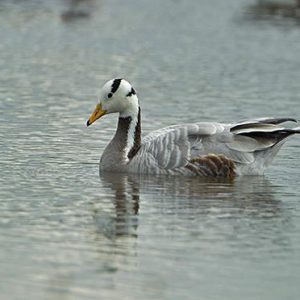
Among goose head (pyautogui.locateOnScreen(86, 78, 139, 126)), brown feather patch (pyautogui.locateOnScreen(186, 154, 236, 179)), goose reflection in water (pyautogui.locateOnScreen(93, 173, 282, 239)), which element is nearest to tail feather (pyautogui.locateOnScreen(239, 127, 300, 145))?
brown feather patch (pyautogui.locateOnScreen(186, 154, 236, 179))

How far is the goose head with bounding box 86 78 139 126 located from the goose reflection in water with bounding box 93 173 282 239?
34.4 inches

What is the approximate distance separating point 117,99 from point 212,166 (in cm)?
146

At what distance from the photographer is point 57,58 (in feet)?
81.0

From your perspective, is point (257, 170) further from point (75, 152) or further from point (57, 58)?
point (57, 58)

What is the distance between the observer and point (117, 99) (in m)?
14.1

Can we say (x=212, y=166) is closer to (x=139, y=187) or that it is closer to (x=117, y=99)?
(x=139, y=187)

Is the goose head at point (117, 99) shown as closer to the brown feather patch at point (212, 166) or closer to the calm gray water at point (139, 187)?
the calm gray water at point (139, 187)

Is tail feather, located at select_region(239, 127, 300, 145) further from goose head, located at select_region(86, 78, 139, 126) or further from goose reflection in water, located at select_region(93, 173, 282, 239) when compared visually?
goose head, located at select_region(86, 78, 139, 126)

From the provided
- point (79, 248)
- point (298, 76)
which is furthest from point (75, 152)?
point (298, 76)

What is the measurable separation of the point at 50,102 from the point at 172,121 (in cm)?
259

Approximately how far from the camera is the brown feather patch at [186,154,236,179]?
13.8m

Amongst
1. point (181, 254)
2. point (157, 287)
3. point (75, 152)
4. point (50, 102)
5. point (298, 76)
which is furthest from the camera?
point (298, 76)

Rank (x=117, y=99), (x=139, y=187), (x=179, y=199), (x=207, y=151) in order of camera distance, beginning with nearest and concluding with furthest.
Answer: (x=179, y=199) → (x=139, y=187) → (x=207, y=151) → (x=117, y=99)

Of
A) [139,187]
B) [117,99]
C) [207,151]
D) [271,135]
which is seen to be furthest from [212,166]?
[117,99]
